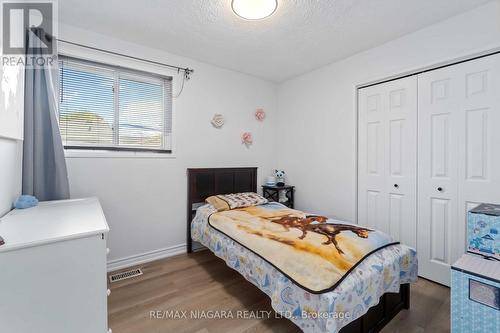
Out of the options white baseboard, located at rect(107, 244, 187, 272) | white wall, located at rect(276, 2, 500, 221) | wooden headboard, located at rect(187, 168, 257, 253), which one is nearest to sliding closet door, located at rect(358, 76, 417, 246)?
white wall, located at rect(276, 2, 500, 221)

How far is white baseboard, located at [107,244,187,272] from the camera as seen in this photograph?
7.94 ft

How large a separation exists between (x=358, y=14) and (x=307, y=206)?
7.78 ft

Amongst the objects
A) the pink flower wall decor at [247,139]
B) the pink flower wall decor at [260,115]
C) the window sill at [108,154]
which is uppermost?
the pink flower wall decor at [260,115]

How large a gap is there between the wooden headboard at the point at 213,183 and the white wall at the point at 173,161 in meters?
0.08

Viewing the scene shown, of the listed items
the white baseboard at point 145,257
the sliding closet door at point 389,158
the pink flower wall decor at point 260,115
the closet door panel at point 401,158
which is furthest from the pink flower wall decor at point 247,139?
the closet door panel at point 401,158

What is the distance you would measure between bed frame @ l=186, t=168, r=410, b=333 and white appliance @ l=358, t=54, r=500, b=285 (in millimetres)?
780

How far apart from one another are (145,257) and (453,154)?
10.9 feet

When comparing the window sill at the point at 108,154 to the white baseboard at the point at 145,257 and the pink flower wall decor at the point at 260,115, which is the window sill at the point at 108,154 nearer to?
the white baseboard at the point at 145,257

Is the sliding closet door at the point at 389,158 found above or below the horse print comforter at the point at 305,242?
above

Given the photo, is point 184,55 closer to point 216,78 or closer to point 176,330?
point 216,78

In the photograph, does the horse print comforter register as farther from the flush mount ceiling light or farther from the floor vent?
the flush mount ceiling light

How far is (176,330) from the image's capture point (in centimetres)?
157

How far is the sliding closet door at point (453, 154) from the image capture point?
1893mm

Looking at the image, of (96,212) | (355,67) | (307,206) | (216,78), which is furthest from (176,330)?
(355,67)
